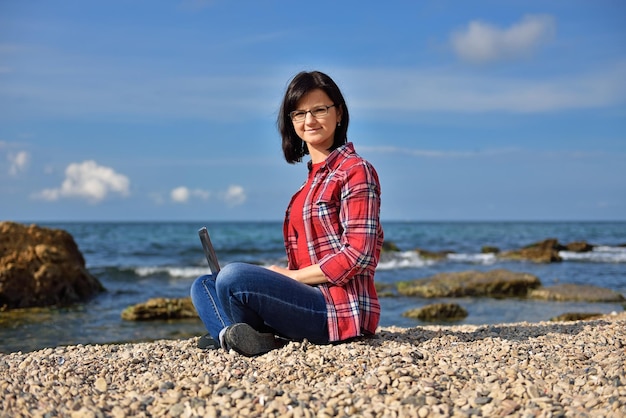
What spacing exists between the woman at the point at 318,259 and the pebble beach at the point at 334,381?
7.9 inches

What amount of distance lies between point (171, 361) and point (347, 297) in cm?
150

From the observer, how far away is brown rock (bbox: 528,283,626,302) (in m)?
13.7

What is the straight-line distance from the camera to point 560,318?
1028 cm

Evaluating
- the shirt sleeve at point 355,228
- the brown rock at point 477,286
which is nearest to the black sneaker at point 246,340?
the shirt sleeve at point 355,228

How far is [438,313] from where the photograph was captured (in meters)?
11.5

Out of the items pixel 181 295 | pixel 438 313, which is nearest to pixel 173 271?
pixel 181 295

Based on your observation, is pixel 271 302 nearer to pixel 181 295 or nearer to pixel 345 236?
pixel 345 236

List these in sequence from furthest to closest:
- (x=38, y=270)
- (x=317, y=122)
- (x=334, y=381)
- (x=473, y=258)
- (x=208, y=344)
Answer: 1. (x=473, y=258)
2. (x=38, y=270)
3. (x=208, y=344)
4. (x=317, y=122)
5. (x=334, y=381)

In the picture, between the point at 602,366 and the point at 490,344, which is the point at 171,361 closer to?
the point at 490,344

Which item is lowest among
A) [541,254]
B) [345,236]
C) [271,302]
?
[541,254]

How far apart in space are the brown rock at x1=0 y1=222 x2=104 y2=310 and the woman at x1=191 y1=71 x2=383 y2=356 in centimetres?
914

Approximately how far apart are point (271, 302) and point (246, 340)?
1.28ft

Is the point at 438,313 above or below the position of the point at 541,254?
below

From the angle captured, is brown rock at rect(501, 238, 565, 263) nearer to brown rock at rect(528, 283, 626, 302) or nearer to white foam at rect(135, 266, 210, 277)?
brown rock at rect(528, 283, 626, 302)
